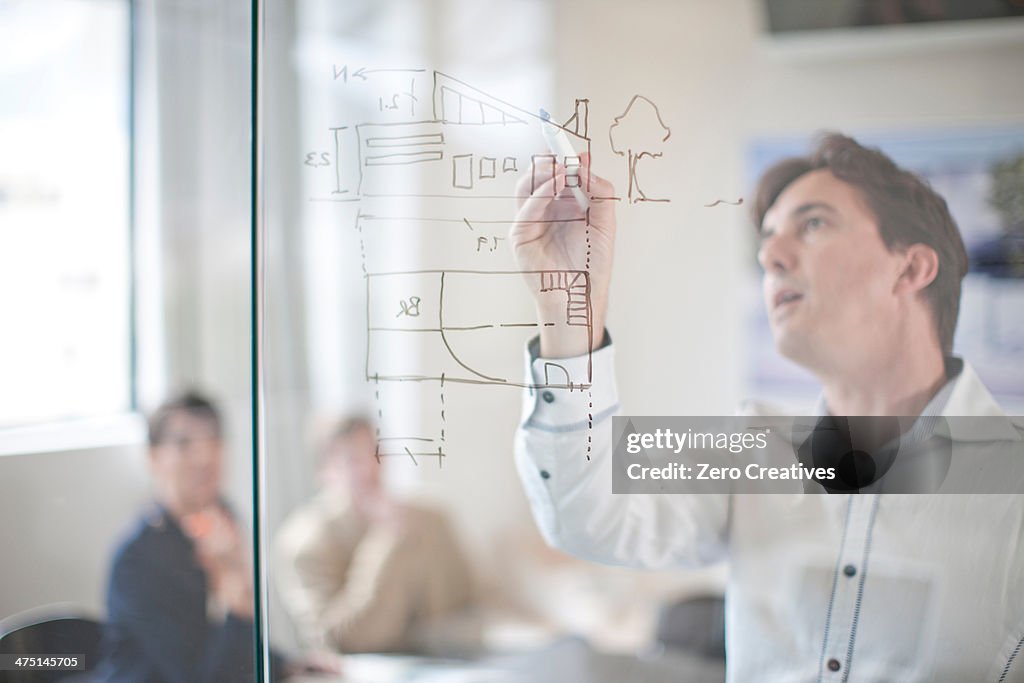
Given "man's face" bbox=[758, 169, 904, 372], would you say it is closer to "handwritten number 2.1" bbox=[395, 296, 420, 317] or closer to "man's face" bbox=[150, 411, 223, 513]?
"handwritten number 2.1" bbox=[395, 296, 420, 317]

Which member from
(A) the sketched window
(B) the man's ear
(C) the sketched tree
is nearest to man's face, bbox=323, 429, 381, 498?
(A) the sketched window

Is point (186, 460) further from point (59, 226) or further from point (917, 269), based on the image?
point (917, 269)

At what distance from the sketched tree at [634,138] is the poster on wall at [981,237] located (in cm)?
8

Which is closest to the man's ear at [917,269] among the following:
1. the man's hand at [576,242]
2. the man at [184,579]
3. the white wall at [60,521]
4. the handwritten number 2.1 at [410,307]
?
the man's hand at [576,242]

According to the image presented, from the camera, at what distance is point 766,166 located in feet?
1.96

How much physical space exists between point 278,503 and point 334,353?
0.81 ft

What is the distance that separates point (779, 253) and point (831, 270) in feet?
0.12

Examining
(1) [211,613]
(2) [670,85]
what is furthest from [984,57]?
(1) [211,613]

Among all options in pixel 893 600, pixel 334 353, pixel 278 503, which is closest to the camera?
pixel 893 600

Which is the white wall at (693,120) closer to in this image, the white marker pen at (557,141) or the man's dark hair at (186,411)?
the white marker pen at (557,141)

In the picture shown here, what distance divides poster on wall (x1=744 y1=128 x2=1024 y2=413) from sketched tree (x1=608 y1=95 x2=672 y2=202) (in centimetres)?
8

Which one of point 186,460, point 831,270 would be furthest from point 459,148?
point 186,460

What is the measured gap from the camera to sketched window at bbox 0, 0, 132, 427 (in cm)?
71

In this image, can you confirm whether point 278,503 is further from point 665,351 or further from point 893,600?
point 893,600
